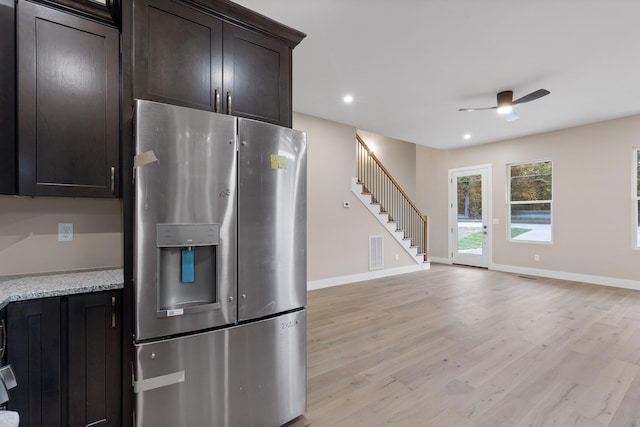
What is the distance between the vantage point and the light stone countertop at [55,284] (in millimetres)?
1472

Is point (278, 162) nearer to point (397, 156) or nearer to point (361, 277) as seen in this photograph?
point (361, 277)

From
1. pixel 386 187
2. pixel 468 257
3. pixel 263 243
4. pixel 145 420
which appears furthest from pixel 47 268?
pixel 468 257

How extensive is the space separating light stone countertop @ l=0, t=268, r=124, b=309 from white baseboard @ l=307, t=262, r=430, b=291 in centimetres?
352

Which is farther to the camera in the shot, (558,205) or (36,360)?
(558,205)

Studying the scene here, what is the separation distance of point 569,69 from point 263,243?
13.2ft

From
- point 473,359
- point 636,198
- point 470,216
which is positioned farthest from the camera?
point 470,216

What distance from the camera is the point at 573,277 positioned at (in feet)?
19.0

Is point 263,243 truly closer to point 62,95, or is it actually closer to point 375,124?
point 62,95

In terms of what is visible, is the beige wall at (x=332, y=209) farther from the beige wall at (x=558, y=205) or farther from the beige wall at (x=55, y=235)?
the beige wall at (x=55, y=235)

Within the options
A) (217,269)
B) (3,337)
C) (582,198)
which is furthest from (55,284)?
(582,198)

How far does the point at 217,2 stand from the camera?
5.64 ft

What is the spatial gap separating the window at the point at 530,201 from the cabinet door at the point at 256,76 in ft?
20.8

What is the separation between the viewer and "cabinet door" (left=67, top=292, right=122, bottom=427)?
1560 millimetres

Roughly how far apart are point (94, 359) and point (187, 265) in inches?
27.6
